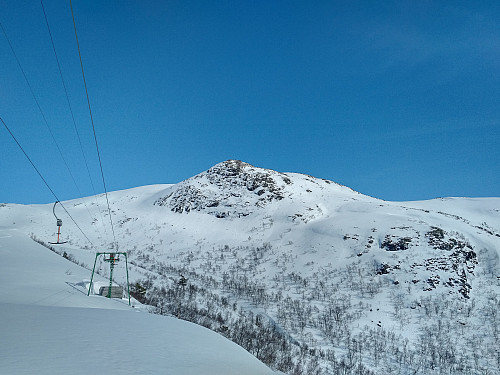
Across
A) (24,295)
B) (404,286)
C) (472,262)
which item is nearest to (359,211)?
(472,262)

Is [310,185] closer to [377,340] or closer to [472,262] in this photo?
[472,262]

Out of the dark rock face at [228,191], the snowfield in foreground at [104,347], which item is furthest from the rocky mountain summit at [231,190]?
the snowfield in foreground at [104,347]

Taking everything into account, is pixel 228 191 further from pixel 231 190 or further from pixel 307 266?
pixel 307 266

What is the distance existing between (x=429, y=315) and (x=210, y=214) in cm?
5002

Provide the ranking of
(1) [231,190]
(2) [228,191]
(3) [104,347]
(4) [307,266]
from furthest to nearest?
(1) [231,190], (2) [228,191], (4) [307,266], (3) [104,347]

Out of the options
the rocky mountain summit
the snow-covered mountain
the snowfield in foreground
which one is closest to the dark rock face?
the rocky mountain summit

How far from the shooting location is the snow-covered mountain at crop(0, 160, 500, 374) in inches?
1007

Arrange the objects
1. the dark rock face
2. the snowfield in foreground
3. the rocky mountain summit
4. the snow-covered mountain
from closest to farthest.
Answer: the snowfield in foreground
the snow-covered mountain
the dark rock face
the rocky mountain summit

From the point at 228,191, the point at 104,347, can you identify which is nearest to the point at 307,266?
the point at 228,191

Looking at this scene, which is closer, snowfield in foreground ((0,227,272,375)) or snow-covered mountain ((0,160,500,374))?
snowfield in foreground ((0,227,272,375))

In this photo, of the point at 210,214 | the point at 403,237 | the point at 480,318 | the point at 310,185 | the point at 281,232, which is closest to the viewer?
the point at 480,318

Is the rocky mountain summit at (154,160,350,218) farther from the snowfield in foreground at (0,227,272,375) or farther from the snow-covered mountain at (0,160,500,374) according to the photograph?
the snowfield in foreground at (0,227,272,375)

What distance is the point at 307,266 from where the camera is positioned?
48844mm

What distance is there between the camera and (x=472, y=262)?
46.8 metres
